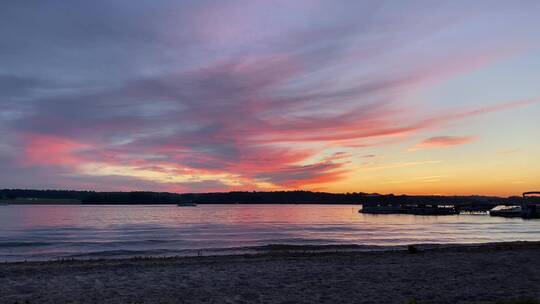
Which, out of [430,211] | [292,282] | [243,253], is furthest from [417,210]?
[292,282]

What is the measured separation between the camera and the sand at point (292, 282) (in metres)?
14.8

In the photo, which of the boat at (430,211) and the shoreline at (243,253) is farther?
the boat at (430,211)

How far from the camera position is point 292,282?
59.2 ft

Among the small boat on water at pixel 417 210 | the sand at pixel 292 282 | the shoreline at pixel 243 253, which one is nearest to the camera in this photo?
the sand at pixel 292 282

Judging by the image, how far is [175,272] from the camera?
21359 millimetres

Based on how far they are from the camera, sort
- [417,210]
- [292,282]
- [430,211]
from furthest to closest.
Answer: [417,210] < [430,211] < [292,282]

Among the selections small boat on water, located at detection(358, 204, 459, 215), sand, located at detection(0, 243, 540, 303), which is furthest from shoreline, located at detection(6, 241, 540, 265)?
small boat on water, located at detection(358, 204, 459, 215)

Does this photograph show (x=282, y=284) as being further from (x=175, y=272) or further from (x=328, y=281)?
(x=175, y=272)

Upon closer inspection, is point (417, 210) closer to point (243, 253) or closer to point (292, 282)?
point (243, 253)

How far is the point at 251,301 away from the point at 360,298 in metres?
3.30

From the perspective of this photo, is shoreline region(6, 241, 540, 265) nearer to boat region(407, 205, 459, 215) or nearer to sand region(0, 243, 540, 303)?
sand region(0, 243, 540, 303)

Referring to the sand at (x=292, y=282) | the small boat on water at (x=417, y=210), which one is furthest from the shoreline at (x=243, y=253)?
the small boat on water at (x=417, y=210)

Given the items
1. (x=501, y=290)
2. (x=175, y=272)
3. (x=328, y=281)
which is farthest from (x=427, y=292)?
(x=175, y=272)

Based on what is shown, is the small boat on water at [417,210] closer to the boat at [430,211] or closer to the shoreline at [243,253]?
the boat at [430,211]
